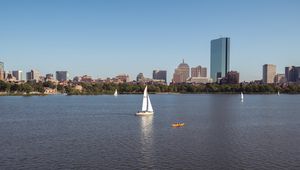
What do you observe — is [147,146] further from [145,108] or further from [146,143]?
[145,108]

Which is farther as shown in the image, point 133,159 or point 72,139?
point 72,139

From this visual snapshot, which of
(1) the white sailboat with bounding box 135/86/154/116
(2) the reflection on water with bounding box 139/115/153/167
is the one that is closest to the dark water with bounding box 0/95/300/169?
(2) the reflection on water with bounding box 139/115/153/167

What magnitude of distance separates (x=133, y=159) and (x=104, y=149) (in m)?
7.22

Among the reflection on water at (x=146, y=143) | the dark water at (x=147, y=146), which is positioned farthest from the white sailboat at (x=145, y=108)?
the dark water at (x=147, y=146)

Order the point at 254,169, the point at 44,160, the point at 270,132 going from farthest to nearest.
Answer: the point at 270,132
the point at 44,160
the point at 254,169

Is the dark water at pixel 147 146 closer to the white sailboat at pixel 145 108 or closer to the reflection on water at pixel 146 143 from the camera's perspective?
the reflection on water at pixel 146 143

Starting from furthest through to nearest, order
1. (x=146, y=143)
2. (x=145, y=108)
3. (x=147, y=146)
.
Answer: (x=145, y=108) < (x=146, y=143) < (x=147, y=146)

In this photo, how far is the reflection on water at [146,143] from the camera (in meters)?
47.2

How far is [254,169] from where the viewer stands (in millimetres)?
43688

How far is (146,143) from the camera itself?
58.4 metres

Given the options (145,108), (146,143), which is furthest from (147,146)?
(145,108)

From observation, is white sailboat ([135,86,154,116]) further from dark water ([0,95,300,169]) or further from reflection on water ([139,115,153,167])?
dark water ([0,95,300,169])

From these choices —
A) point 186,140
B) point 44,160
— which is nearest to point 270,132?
point 186,140

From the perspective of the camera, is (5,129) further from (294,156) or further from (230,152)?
(294,156)
